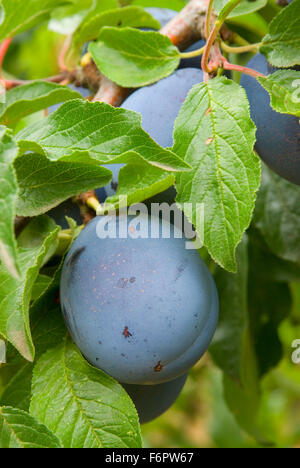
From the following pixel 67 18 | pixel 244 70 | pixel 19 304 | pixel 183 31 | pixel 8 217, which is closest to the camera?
pixel 8 217

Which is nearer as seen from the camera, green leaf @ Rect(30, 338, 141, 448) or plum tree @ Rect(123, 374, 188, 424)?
green leaf @ Rect(30, 338, 141, 448)

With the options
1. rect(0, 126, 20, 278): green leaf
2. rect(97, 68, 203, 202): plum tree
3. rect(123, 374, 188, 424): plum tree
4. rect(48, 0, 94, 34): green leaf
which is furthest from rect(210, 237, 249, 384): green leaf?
rect(0, 126, 20, 278): green leaf

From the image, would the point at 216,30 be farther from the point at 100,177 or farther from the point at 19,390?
the point at 19,390

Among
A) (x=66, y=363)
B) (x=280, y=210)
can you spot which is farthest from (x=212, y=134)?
(x=280, y=210)

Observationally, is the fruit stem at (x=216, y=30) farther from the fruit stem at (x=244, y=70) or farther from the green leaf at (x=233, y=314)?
the green leaf at (x=233, y=314)

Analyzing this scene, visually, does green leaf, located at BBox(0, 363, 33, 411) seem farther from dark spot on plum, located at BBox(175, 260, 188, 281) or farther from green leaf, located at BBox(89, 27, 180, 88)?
green leaf, located at BBox(89, 27, 180, 88)

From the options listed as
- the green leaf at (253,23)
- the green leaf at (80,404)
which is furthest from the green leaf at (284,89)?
the green leaf at (80,404)

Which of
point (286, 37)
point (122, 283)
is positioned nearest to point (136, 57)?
point (286, 37)

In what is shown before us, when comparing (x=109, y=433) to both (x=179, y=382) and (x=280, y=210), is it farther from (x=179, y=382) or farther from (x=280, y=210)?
(x=280, y=210)
